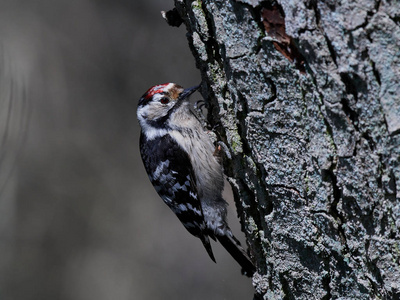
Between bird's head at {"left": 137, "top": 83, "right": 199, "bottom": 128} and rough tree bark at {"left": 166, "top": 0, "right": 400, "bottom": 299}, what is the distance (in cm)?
123

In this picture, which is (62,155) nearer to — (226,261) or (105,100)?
(105,100)

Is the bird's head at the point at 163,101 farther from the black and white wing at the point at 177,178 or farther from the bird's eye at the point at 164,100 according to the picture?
the black and white wing at the point at 177,178

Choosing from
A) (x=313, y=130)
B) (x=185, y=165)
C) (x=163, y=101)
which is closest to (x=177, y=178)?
(x=185, y=165)

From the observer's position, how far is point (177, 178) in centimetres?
349

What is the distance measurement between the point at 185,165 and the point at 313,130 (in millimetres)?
1786

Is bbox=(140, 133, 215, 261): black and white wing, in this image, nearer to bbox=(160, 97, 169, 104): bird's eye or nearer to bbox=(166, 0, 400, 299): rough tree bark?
bbox=(160, 97, 169, 104): bird's eye

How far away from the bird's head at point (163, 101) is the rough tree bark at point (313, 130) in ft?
4.04

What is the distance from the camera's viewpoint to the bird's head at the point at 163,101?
3.50 metres

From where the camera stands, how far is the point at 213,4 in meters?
1.95

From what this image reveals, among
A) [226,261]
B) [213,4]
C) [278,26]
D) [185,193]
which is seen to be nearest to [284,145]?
[278,26]

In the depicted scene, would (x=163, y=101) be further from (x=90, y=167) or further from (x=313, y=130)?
(x=90, y=167)

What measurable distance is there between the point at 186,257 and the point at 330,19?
540cm

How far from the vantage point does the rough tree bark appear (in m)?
1.56

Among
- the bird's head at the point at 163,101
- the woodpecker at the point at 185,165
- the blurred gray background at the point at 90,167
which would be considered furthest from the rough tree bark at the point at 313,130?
the blurred gray background at the point at 90,167
